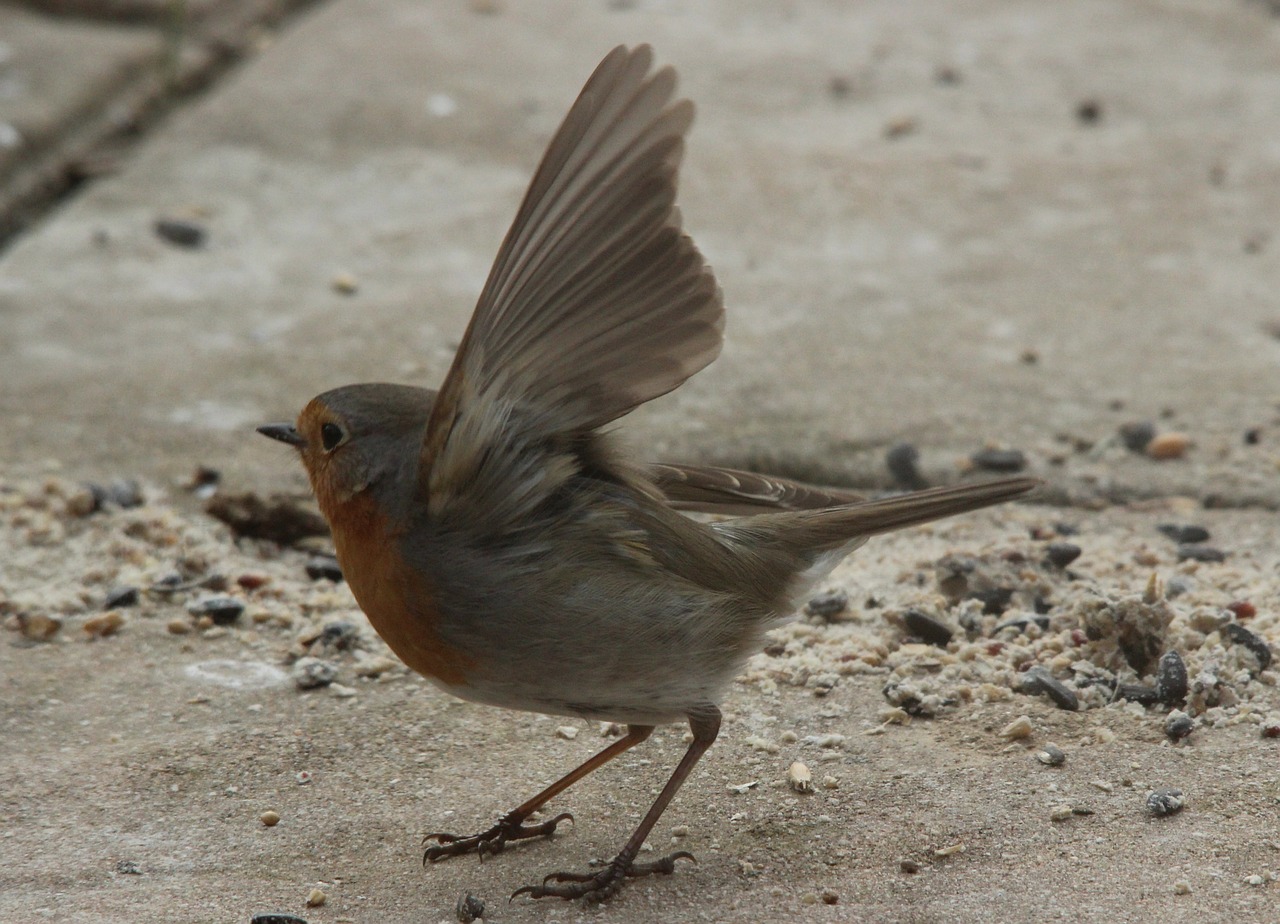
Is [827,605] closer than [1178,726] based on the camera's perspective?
No

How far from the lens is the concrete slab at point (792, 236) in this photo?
524 centimetres

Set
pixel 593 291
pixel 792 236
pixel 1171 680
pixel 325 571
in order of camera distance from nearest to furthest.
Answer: pixel 593 291 < pixel 1171 680 < pixel 325 571 < pixel 792 236

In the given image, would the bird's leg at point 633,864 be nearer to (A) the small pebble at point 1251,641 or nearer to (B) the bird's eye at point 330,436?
(B) the bird's eye at point 330,436

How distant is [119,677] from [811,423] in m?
2.25

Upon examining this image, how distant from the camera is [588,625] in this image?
3264 mm

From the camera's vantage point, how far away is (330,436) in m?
3.56

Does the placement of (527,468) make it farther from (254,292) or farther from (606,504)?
(254,292)

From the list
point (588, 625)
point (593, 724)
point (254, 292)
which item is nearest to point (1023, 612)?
point (593, 724)

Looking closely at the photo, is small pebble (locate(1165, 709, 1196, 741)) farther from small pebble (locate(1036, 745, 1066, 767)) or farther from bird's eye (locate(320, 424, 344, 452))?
bird's eye (locate(320, 424, 344, 452))

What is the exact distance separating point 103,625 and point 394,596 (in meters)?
1.29

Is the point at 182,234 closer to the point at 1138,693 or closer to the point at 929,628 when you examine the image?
the point at 929,628

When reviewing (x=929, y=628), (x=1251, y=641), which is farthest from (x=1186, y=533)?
(x=929, y=628)

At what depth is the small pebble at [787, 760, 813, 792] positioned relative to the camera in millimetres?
3527

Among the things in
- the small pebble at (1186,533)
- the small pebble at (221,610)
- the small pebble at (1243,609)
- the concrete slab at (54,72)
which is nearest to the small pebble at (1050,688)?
the small pebble at (1243,609)
